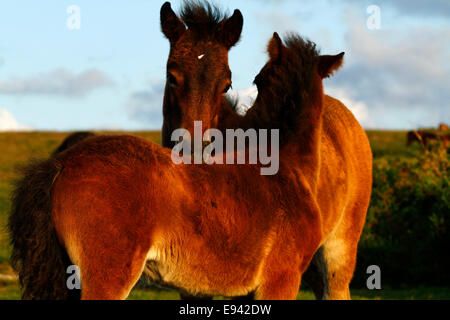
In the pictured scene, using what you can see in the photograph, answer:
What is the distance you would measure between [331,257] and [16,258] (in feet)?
13.2

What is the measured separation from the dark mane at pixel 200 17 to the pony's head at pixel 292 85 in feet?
2.06

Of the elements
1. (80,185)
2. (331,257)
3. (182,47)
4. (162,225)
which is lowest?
(331,257)

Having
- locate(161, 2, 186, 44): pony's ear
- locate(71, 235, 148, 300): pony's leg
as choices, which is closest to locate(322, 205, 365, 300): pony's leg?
locate(161, 2, 186, 44): pony's ear

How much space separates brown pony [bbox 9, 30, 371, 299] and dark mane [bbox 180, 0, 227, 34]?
1.80 meters

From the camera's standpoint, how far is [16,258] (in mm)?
3398

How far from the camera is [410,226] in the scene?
13.0 metres

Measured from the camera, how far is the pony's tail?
10.6 ft

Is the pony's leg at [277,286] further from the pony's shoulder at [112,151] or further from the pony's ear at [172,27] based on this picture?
the pony's ear at [172,27]

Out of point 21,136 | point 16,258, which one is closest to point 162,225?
point 16,258

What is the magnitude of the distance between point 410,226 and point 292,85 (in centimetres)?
926

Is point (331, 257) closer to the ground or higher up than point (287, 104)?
closer to the ground

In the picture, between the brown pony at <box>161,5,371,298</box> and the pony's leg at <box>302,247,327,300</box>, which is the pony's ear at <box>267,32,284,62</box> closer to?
the brown pony at <box>161,5,371,298</box>

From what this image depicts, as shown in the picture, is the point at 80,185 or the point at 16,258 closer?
the point at 80,185
